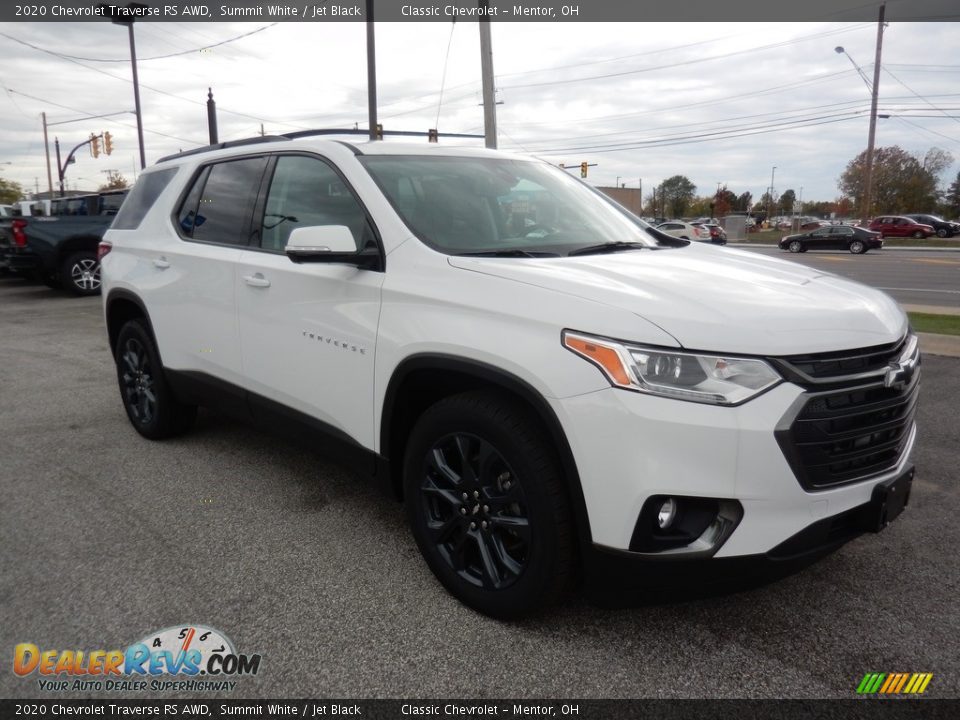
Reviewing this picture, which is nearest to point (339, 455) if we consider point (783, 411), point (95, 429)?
point (783, 411)

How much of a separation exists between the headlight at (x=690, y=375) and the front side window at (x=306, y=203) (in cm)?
136

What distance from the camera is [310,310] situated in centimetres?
331

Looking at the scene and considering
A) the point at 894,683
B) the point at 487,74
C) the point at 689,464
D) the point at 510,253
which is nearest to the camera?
the point at 689,464

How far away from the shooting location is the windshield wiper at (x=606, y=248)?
10.4 feet

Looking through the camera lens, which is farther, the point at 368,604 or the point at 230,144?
the point at 230,144

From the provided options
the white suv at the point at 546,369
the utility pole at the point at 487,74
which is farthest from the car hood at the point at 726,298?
the utility pole at the point at 487,74

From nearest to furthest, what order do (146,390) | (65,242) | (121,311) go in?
1. (146,390)
2. (121,311)
3. (65,242)

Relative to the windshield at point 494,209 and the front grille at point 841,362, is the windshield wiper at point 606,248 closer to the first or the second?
the windshield at point 494,209

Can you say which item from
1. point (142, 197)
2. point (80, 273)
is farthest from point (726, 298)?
point (80, 273)

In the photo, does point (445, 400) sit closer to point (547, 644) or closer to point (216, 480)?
point (547, 644)

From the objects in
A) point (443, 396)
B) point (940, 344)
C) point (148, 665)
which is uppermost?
point (443, 396)

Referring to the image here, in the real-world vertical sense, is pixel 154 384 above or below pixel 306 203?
below

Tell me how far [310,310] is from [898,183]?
78.8 metres

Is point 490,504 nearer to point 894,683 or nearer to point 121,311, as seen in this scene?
point 894,683
